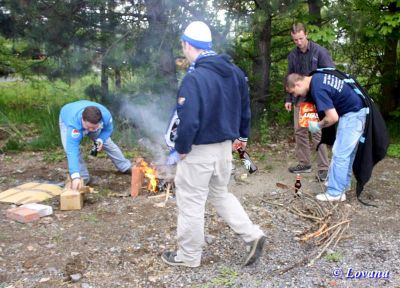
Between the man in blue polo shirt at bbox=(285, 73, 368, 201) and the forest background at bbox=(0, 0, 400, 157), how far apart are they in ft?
6.82

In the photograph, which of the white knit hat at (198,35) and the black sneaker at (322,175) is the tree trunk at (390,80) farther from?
the white knit hat at (198,35)

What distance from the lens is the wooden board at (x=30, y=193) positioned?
16.9 feet

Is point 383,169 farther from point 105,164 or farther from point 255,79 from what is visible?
point 105,164

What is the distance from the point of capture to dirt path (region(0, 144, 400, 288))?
3545 millimetres

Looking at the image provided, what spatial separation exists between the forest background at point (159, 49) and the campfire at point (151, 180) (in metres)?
1.81

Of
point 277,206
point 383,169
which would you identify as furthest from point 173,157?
point 383,169

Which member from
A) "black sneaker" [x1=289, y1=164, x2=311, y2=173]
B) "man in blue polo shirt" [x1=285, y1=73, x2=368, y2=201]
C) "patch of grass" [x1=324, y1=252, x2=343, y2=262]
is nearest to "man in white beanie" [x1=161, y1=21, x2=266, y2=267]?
"patch of grass" [x1=324, y1=252, x2=343, y2=262]

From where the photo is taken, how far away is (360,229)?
14.6ft

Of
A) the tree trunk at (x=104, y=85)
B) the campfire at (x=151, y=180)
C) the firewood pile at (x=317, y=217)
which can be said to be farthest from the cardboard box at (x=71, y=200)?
the tree trunk at (x=104, y=85)

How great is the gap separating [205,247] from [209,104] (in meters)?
1.49

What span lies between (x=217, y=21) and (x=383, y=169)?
3309mm

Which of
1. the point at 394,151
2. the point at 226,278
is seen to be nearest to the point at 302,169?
the point at 394,151

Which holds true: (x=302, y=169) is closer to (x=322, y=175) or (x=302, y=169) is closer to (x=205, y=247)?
(x=322, y=175)

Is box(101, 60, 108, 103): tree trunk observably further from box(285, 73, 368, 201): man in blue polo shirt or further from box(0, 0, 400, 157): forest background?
box(285, 73, 368, 201): man in blue polo shirt
